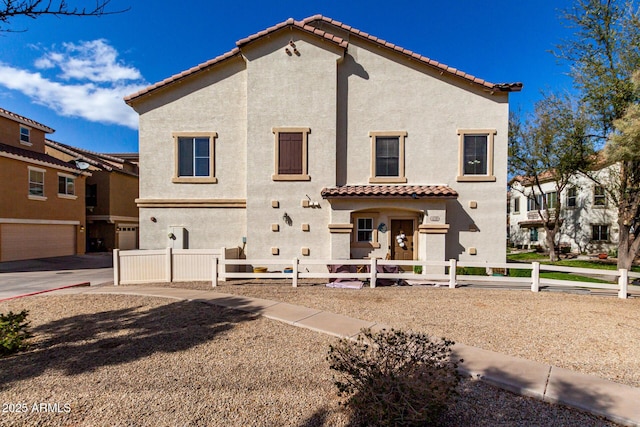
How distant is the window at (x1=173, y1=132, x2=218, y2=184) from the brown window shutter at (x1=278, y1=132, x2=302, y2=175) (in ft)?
10.4

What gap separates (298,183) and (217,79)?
20.2 feet

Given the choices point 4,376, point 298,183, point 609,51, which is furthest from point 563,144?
point 4,376

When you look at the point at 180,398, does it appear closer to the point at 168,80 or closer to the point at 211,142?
the point at 211,142

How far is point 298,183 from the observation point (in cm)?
1320

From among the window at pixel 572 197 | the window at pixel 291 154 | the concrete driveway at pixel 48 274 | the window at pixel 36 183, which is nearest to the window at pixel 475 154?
the window at pixel 291 154

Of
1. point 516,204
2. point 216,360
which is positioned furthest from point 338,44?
point 516,204

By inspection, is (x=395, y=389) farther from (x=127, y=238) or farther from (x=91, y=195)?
(x=91, y=195)

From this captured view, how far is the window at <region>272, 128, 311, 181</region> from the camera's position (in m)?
13.1

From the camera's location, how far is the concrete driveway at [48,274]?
38.8ft

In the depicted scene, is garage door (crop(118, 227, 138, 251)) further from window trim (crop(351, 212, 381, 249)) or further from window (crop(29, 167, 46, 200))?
window trim (crop(351, 212, 381, 249))

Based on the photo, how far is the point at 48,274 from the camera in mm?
14945

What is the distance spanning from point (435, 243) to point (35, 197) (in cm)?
2585

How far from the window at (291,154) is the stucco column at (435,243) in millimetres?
5582

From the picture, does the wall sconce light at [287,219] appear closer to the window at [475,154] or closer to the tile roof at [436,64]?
the window at [475,154]
